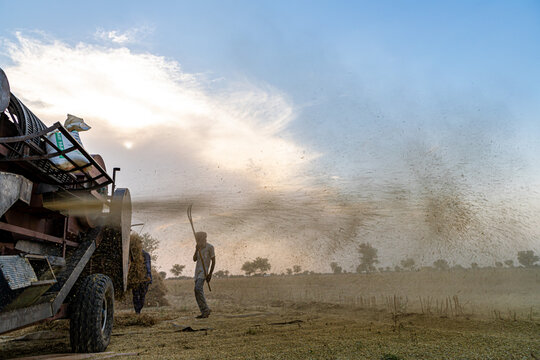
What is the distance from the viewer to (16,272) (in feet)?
12.4

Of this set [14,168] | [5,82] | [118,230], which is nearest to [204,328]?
[118,230]

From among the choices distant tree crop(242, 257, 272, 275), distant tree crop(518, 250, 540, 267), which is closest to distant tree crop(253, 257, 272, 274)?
distant tree crop(242, 257, 272, 275)

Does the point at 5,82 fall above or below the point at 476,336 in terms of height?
above

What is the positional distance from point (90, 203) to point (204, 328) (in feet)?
10.5

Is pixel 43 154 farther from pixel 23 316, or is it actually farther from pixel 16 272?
pixel 23 316

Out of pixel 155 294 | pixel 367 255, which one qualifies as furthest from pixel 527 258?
pixel 155 294

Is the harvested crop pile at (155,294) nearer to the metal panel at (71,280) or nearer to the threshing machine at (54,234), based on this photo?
the threshing machine at (54,234)

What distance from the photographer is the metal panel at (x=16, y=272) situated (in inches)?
143

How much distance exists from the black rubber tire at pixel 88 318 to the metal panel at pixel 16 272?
153cm

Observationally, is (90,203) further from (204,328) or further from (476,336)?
(476,336)

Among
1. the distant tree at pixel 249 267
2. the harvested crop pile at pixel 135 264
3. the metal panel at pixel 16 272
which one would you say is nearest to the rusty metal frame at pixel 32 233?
the metal panel at pixel 16 272

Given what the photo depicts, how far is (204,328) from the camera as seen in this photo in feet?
25.1

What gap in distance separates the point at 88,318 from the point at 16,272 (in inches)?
75.1

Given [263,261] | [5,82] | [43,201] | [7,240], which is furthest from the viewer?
[263,261]
